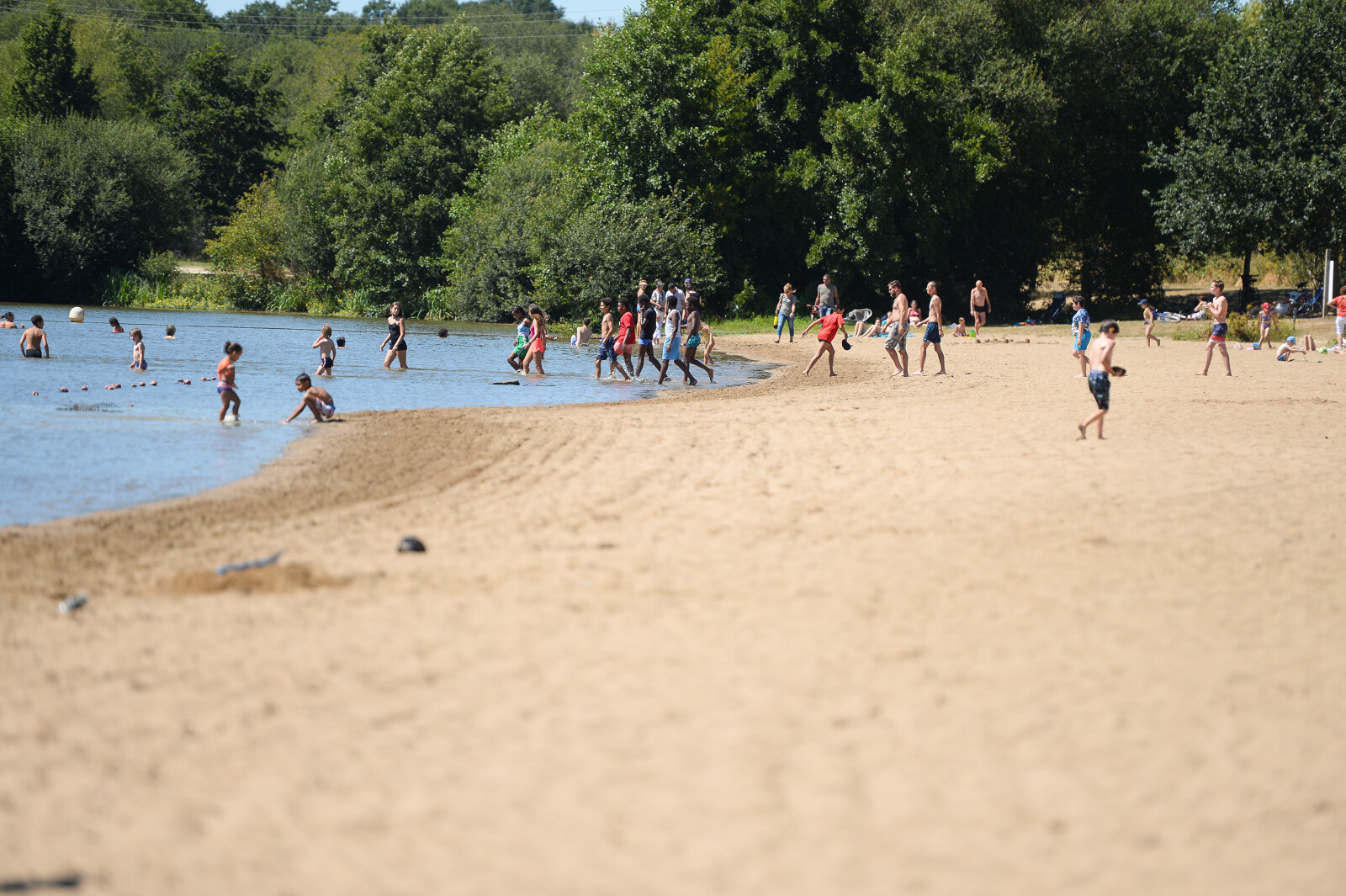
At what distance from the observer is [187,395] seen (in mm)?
20453

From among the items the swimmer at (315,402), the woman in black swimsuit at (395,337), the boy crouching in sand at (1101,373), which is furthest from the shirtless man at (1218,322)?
the woman in black swimsuit at (395,337)

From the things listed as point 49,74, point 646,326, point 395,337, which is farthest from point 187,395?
point 49,74

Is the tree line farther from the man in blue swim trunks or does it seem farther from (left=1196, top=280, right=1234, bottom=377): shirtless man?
the man in blue swim trunks

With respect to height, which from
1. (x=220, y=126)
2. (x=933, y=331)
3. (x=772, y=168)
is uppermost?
(x=220, y=126)

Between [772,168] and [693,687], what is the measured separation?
39.8 metres

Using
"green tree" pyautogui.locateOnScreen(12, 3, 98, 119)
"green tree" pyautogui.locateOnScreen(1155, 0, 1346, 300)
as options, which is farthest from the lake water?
"green tree" pyautogui.locateOnScreen(12, 3, 98, 119)

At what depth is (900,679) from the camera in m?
5.91

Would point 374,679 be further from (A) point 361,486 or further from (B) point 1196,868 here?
(A) point 361,486

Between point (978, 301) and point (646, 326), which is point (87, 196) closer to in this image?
point (978, 301)

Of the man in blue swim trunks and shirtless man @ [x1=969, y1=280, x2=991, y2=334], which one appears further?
shirtless man @ [x1=969, y1=280, x2=991, y2=334]

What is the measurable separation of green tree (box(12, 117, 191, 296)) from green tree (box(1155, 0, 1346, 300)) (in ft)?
151

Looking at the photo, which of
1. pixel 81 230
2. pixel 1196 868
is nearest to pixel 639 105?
pixel 81 230

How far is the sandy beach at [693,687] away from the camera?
4.27m

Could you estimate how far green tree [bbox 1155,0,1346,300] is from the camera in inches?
1439
